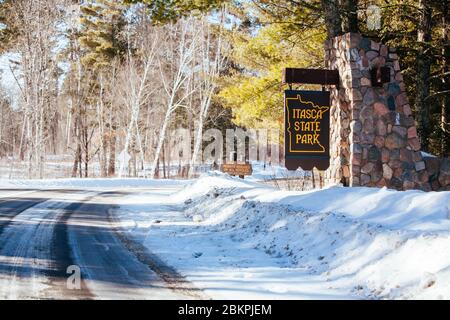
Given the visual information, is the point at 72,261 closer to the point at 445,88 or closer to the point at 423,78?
the point at 423,78

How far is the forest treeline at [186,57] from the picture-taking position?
14.2m

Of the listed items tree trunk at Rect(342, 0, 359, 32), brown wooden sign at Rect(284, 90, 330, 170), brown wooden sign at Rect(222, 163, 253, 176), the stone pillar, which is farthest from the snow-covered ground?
brown wooden sign at Rect(222, 163, 253, 176)

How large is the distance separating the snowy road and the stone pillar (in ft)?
18.3

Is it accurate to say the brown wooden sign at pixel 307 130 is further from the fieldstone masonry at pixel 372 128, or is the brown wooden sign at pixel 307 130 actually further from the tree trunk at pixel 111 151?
the tree trunk at pixel 111 151

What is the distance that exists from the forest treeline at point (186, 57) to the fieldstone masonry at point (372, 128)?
174 centimetres

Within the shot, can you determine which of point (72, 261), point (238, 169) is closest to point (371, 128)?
point (72, 261)

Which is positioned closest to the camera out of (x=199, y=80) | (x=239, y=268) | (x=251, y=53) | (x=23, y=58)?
(x=239, y=268)

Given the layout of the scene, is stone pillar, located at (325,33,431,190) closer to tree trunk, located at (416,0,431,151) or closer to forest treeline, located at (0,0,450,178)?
forest treeline, located at (0,0,450,178)

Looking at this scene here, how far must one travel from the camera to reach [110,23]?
1547 inches

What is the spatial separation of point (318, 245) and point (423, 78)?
31.3ft

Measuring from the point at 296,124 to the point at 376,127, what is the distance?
1843 mm

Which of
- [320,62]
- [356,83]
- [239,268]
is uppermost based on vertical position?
[320,62]
